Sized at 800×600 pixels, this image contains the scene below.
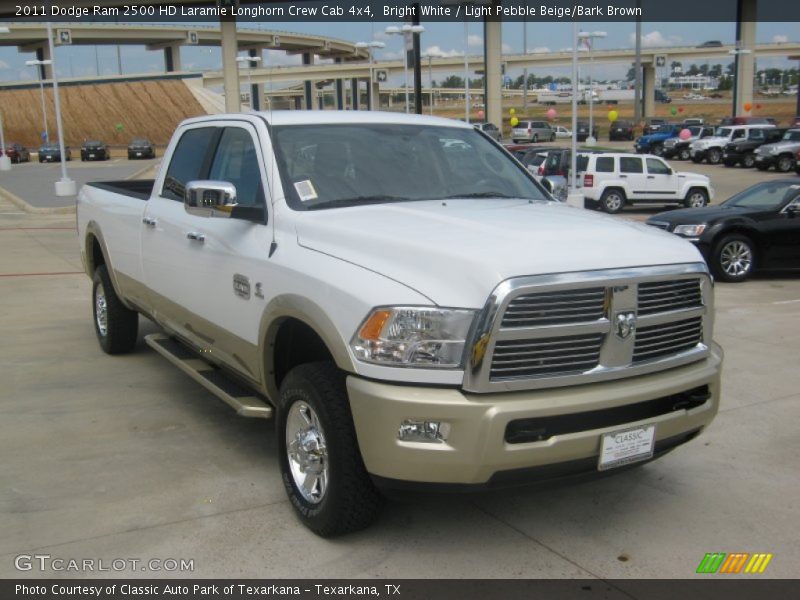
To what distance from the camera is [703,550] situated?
3.89 meters

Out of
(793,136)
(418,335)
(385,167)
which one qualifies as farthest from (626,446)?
(793,136)

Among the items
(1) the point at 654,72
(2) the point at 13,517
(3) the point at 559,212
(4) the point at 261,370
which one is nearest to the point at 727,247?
(3) the point at 559,212

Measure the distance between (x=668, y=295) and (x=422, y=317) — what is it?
47.3 inches

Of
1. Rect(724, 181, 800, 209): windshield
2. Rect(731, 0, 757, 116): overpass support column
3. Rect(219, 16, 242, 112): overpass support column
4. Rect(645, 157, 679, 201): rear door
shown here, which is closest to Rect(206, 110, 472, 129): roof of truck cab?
Rect(724, 181, 800, 209): windshield

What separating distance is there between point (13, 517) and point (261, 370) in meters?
1.43

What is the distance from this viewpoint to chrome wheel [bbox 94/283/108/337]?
24.2 feet

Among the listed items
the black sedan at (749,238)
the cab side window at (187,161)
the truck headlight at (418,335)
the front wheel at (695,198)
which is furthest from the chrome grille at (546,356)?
the front wheel at (695,198)

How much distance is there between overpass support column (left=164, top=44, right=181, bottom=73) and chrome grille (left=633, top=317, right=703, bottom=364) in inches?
4344

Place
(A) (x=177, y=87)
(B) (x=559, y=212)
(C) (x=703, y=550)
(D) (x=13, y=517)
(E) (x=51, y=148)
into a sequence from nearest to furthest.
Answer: (C) (x=703, y=550)
(D) (x=13, y=517)
(B) (x=559, y=212)
(E) (x=51, y=148)
(A) (x=177, y=87)

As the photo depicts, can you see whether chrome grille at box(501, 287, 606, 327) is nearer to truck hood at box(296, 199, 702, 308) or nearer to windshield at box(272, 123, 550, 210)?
truck hood at box(296, 199, 702, 308)

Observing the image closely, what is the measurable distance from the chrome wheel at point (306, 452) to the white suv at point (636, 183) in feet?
65.8
